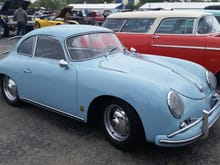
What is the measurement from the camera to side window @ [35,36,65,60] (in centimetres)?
415

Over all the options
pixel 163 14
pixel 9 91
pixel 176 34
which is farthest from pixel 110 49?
pixel 163 14

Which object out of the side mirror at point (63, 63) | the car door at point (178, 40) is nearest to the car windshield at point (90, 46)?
the side mirror at point (63, 63)

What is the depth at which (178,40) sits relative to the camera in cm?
619

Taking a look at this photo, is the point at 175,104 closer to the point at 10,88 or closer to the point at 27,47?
the point at 27,47

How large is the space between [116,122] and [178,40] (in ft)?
11.0

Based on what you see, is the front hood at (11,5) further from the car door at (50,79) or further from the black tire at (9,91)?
the car door at (50,79)

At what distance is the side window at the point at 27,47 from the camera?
4616 mm

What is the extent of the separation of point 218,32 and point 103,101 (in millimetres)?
3986

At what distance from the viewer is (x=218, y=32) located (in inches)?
252

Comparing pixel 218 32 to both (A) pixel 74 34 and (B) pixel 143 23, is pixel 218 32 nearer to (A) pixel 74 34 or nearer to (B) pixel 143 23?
(B) pixel 143 23

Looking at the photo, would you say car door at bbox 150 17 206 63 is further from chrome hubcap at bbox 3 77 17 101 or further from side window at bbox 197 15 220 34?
chrome hubcap at bbox 3 77 17 101

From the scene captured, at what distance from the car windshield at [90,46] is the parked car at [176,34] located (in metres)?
2.10

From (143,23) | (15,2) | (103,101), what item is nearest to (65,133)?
(103,101)

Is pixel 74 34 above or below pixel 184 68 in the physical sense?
above
